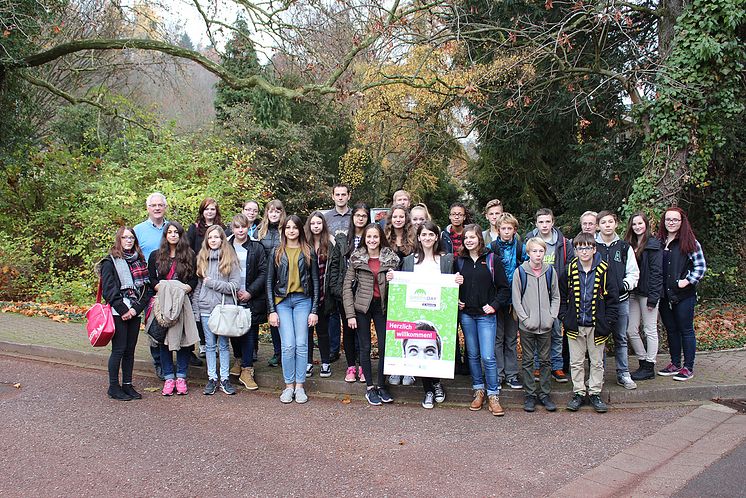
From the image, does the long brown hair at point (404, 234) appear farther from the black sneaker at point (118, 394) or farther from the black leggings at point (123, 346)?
the black sneaker at point (118, 394)

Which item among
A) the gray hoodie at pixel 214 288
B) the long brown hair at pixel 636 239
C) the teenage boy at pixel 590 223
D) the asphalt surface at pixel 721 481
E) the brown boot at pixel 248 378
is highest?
the teenage boy at pixel 590 223

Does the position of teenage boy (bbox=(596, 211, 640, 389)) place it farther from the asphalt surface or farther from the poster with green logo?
the poster with green logo

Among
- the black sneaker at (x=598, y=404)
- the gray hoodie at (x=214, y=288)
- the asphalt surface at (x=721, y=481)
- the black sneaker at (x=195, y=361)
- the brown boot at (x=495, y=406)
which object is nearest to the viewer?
the asphalt surface at (x=721, y=481)

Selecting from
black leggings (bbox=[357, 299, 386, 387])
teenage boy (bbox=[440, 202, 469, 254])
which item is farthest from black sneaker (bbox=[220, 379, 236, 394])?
teenage boy (bbox=[440, 202, 469, 254])

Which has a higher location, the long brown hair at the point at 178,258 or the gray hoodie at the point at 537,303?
the long brown hair at the point at 178,258

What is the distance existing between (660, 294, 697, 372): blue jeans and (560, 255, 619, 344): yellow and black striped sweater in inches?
50.3

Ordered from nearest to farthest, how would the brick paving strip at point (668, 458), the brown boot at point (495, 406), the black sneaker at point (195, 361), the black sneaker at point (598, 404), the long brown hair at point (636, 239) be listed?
the brick paving strip at point (668, 458), the brown boot at point (495, 406), the black sneaker at point (598, 404), the long brown hair at point (636, 239), the black sneaker at point (195, 361)

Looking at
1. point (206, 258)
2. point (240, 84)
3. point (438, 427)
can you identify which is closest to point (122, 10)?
point (240, 84)

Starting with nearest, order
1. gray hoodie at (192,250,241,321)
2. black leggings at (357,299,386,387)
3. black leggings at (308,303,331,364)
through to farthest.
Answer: black leggings at (357,299,386,387) < gray hoodie at (192,250,241,321) < black leggings at (308,303,331,364)

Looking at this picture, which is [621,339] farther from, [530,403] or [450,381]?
[450,381]

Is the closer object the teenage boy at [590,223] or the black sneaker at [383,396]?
the black sneaker at [383,396]

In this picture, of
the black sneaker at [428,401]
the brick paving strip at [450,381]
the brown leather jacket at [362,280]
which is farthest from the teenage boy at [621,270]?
the brown leather jacket at [362,280]

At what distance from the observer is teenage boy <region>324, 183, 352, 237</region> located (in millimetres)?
7684

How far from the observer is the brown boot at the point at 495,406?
618 centimetres
